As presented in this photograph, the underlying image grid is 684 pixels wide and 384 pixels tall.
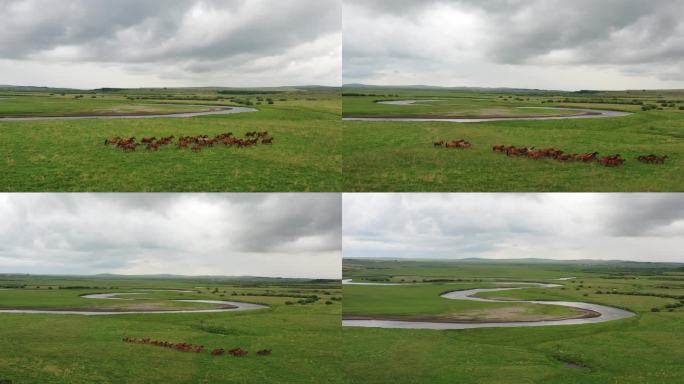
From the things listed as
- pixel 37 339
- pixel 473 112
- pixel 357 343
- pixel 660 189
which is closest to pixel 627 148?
pixel 660 189

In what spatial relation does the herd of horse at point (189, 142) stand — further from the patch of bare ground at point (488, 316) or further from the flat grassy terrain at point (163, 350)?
the patch of bare ground at point (488, 316)

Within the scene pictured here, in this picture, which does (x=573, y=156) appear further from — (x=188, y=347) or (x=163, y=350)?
(x=163, y=350)

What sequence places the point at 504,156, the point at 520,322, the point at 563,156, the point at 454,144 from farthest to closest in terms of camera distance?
1. the point at 520,322
2. the point at 454,144
3. the point at 504,156
4. the point at 563,156

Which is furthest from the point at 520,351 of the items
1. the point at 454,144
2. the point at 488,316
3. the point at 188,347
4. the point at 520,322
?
the point at 188,347

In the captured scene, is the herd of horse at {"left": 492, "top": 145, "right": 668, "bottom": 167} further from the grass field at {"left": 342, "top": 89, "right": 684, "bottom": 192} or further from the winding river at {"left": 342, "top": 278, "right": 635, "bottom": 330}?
the winding river at {"left": 342, "top": 278, "right": 635, "bottom": 330}

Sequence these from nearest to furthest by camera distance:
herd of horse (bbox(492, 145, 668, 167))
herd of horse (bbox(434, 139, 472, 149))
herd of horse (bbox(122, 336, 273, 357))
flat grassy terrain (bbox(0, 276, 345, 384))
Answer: flat grassy terrain (bbox(0, 276, 345, 384))
herd of horse (bbox(492, 145, 668, 167))
herd of horse (bbox(434, 139, 472, 149))
herd of horse (bbox(122, 336, 273, 357))

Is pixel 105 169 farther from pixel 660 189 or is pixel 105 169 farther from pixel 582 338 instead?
pixel 582 338

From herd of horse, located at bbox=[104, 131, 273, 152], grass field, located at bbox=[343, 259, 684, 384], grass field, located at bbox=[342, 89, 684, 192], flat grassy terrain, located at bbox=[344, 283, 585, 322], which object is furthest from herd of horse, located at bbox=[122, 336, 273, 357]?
grass field, located at bbox=[342, 89, 684, 192]
